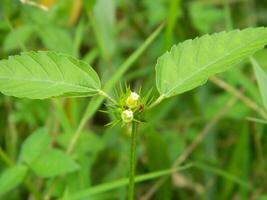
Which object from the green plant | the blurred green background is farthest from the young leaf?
the blurred green background

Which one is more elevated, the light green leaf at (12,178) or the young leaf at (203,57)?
the light green leaf at (12,178)

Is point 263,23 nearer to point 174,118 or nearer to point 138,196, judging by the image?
point 174,118

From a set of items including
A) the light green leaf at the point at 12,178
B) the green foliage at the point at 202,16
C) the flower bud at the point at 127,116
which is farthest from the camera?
the green foliage at the point at 202,16

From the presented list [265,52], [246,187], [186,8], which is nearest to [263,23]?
[186,8]

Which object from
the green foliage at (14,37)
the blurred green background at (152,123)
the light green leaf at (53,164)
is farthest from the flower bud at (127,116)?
the green foliage at (14,37)

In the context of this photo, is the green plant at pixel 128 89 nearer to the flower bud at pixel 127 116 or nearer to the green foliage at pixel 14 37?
the flower bud at pixel 127 116

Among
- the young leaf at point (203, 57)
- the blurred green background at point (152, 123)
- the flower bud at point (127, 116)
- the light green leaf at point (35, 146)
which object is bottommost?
the flower bud at point (127, 116)

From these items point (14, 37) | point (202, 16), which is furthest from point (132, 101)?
point (202, 16)
